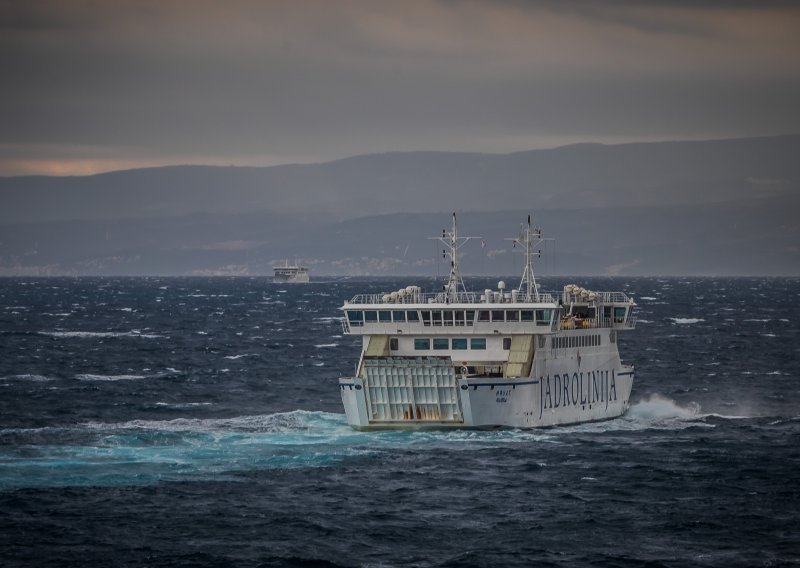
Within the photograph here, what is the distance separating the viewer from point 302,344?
5448 inches

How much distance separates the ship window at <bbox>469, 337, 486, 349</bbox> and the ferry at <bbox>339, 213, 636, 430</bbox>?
45 millimetres

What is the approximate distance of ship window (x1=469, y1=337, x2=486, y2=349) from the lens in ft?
226

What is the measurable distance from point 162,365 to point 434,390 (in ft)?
171

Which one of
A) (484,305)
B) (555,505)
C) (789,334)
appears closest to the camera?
(555,505)

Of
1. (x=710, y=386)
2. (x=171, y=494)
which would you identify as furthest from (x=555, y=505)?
(x=710, y=386)

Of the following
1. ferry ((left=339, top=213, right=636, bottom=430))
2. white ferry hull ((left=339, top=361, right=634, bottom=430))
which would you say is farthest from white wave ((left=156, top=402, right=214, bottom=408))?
white ferry hull ((left=339, top=361, right=634, bottom=430))

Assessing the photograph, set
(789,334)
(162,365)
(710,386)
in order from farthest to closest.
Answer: (789,334), (162,365), (710,386)

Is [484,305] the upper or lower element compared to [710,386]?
upper

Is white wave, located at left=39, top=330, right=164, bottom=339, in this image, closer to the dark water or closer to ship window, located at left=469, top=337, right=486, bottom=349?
the dark water

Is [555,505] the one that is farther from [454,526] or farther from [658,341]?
[658,341]

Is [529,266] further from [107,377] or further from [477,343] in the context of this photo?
[107,377]

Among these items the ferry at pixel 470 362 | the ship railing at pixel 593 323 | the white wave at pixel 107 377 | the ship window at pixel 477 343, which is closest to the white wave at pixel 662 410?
the ship railing at pixel 593 323

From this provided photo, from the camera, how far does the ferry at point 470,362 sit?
2589 inches

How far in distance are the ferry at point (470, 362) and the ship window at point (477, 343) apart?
0.05 metres
